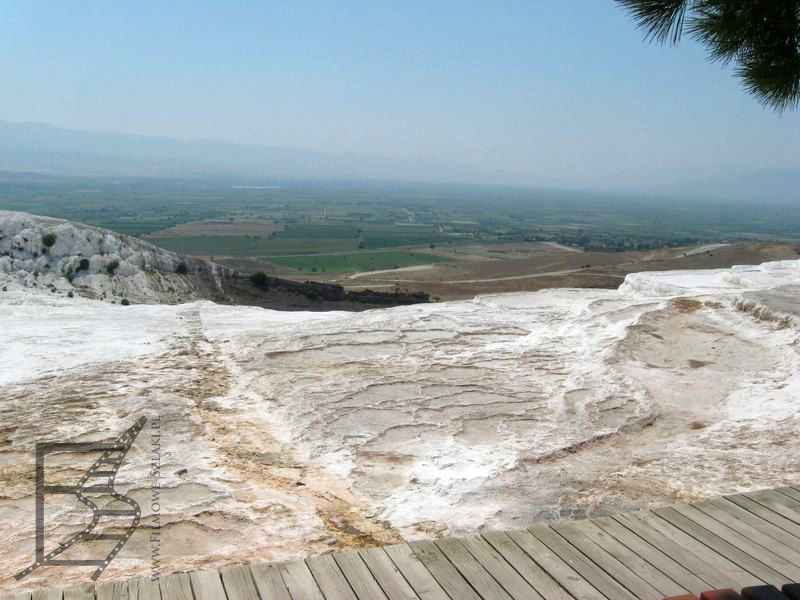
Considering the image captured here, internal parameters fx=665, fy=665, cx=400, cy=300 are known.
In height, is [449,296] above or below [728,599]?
below

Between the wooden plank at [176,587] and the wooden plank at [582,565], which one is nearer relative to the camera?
the wooden plank at [176,587]

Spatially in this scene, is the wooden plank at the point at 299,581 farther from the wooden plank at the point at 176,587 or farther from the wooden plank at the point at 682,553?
the wooden plank at the point at 682,553

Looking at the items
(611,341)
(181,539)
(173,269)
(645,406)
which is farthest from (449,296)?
(181,539)

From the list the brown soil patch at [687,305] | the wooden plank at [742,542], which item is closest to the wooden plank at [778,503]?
the wooden plank at [742,542]

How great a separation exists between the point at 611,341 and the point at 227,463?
202 inches

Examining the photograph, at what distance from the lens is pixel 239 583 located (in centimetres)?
295

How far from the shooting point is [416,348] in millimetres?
8195

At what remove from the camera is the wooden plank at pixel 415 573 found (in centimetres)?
292

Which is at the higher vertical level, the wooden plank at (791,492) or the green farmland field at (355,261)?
the wooden plank at (791,492)

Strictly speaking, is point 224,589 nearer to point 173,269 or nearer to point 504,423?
point 504,423

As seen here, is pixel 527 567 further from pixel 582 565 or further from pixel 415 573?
pixel 415 573

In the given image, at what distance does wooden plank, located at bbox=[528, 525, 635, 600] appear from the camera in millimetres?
2959

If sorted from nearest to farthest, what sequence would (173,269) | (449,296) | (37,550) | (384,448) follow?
1. (37,550)
2. (384,448)
3. (173,269)
4. (449,296)
